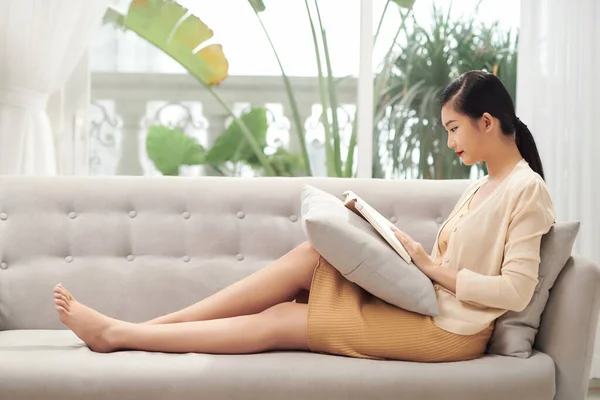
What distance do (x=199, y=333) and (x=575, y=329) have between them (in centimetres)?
96

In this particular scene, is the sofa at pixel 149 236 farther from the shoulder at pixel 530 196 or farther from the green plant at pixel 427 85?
the green plant at pixel 427 85

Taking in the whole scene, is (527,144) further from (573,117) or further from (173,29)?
(173,29)

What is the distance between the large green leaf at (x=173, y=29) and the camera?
143 inches

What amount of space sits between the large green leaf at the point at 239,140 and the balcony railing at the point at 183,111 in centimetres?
4

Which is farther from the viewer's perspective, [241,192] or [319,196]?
[241,192]

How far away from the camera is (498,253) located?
74.2 inches

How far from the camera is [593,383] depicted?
341 cm

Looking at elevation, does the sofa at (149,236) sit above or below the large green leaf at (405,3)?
below

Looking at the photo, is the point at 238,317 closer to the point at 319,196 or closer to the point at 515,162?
the point at 319,196

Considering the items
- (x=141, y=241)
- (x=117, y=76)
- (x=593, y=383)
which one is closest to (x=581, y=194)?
(x=593, y=383)

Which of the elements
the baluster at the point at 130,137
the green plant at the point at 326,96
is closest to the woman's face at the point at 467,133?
the green plant at the point at 326,96

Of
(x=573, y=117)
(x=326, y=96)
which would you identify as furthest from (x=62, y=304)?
(x=573, y=117)

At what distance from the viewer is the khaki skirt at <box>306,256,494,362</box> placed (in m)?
1.85

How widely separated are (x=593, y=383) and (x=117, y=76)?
2.79 meters
